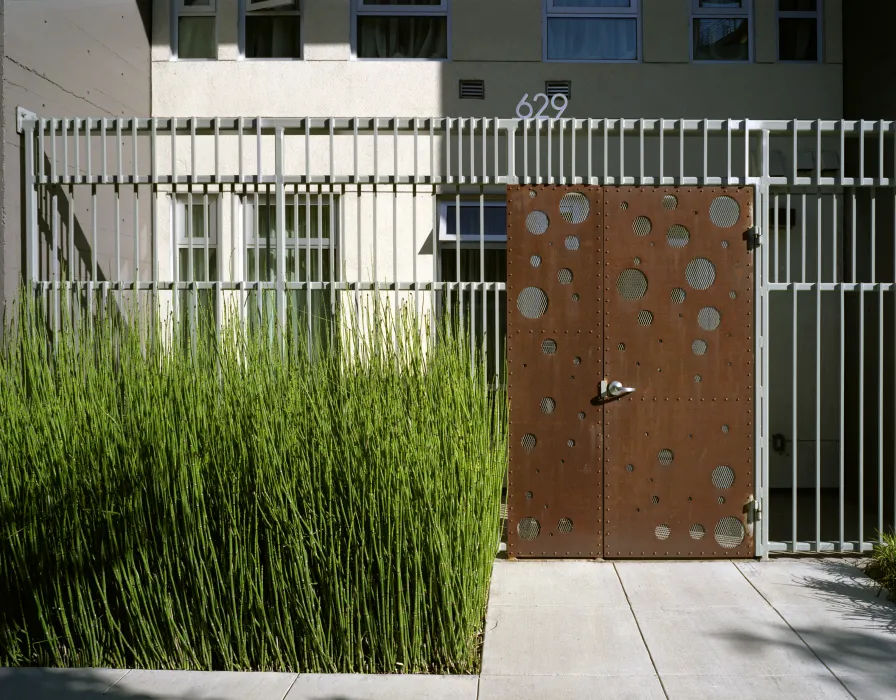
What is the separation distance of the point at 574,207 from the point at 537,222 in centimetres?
25

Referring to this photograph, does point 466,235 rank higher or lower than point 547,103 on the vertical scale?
lower

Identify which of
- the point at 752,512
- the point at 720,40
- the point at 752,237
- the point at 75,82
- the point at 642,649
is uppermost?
the point at 720,40

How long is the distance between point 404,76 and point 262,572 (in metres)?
5.79

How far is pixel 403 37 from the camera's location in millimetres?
8742

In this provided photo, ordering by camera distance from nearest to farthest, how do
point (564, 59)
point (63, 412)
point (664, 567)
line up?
1. point (63, 412)
2. point (664, 567)
3. point (564, 59)

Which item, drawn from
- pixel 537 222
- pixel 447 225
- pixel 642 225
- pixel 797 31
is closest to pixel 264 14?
pixel 447 225

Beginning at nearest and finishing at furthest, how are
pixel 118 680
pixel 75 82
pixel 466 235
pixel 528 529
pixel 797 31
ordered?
pixel 118 680, pixel 528 529, pixel 75 82, pixel 466 235, pixel 797 31

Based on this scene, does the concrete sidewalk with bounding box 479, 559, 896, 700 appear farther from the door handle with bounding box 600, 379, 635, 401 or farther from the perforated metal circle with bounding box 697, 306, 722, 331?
the perforated metal circle with bounding box 697, 306, 722, 331

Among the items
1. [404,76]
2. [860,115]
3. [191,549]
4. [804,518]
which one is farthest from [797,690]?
[404,76]

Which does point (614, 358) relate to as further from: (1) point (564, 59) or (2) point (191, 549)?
(1) point (564, 59)

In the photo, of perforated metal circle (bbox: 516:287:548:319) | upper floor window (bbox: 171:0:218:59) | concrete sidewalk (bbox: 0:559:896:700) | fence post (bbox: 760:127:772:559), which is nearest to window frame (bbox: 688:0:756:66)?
fence post (bbox: 760:127:772:559)

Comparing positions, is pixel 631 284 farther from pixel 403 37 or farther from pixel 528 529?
pixel 403 37

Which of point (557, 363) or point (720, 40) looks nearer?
point (557, 363)

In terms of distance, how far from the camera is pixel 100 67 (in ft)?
24.4
